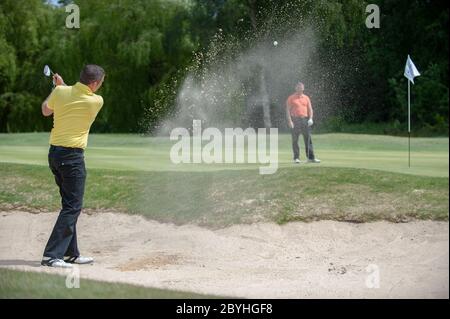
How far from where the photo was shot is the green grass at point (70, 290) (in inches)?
159

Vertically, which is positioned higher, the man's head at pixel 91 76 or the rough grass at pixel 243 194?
the man's head at pixel 91 76

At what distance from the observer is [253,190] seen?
681 cm

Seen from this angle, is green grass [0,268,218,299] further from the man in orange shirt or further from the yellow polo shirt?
the man in orange shirt

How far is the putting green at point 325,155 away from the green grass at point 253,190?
0.08 feet

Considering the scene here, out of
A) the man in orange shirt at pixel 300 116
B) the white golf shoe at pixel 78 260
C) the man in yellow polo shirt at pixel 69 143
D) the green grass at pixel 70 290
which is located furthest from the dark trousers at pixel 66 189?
the man in orange shirt at pixel 300 116

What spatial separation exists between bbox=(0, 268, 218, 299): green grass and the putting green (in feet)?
7.75

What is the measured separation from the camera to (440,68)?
5.82 m

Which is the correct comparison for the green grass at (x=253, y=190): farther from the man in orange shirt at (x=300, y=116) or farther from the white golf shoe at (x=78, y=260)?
the white golf shoe at (x=78, y=260)

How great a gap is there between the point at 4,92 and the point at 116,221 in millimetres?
9471

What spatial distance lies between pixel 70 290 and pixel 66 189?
1.09m

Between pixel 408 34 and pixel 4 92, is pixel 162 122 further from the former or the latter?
pixel 4 92

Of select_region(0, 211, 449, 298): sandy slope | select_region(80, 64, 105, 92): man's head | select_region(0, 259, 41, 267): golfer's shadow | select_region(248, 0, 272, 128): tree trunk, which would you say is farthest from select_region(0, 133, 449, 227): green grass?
select_region(248, 0, 272, 128): tree trunk
